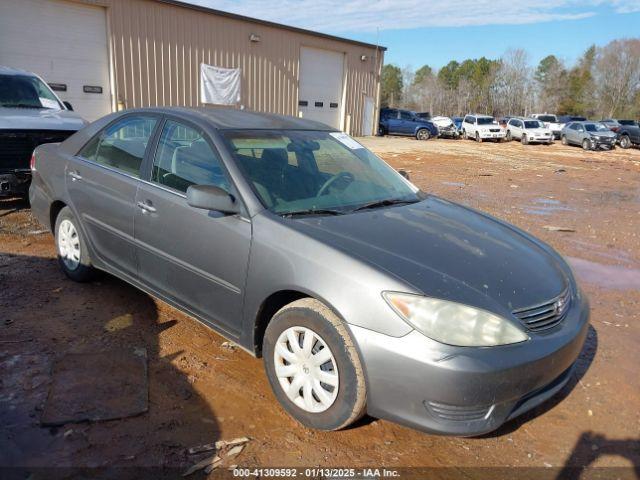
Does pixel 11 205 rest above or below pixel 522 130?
below

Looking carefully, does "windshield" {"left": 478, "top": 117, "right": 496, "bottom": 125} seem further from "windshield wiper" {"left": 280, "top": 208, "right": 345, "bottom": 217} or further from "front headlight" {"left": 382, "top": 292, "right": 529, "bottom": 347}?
"front headlight" {"left": 382, "top": 292, "right": 529, "bottom": 347}

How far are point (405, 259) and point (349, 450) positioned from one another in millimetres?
1009

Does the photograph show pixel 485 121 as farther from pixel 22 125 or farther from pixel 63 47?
pixel 22 125

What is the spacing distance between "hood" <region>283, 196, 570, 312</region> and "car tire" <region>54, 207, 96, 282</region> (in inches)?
91.2

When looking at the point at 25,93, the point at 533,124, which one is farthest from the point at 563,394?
the point at 533,124

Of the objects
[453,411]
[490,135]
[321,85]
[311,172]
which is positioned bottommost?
[453,411]

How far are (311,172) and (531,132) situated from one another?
3134 cm

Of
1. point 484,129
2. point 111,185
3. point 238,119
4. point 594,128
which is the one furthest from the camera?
point 484,129

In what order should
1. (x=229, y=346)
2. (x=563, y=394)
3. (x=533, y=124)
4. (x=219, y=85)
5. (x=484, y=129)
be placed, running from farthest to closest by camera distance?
(x=484, y=129) → (x=533, y=124) → (x=219, y=85) → (x=229, y=346) → (x=563, y=394)

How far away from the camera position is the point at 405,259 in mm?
2631

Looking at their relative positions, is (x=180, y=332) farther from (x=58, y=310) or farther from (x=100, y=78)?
(x=100, y=78)

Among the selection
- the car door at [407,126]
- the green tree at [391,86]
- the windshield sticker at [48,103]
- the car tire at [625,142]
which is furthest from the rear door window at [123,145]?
the green tree at [391,86]

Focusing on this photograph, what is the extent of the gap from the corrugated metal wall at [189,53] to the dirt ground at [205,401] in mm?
14796

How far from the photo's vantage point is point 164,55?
64.4ft
